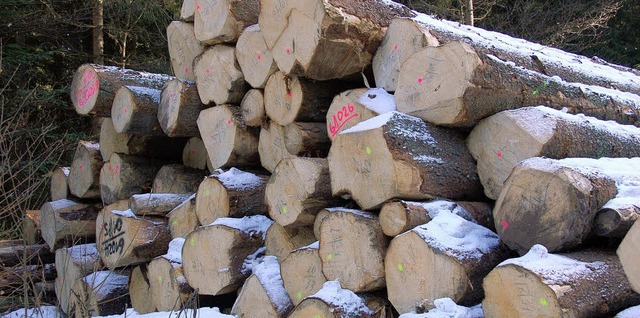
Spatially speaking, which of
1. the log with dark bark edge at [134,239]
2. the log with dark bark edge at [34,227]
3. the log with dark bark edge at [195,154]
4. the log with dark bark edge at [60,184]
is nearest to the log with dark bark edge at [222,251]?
the log with dark bark edge at [134,239]

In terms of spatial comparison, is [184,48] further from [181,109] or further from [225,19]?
[225,19]

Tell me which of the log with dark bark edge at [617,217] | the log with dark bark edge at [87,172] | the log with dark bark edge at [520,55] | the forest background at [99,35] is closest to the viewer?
the log with dark bark edge at [617,217]

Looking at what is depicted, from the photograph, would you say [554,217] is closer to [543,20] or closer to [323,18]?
[323,18]

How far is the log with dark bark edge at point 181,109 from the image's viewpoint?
418 cm

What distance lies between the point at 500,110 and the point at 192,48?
96.4 inches

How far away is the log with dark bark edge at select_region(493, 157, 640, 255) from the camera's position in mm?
2264

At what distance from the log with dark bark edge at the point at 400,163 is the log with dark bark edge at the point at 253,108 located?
36.1 inches

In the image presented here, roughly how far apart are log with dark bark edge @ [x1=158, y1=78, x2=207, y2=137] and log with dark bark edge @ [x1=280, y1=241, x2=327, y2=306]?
1442mm

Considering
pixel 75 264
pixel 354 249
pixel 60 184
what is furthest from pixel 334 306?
pixel 60 184

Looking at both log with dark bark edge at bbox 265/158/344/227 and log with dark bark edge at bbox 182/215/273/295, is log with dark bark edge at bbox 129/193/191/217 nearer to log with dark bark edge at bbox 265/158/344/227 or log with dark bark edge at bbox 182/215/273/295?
log with dark bark edge at bbox 182/215/273/295

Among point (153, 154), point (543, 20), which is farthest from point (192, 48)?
point (543, 20)

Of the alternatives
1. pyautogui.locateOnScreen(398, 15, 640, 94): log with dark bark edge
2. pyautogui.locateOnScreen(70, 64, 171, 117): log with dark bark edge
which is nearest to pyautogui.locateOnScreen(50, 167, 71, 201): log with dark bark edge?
pyautogui.locateOnScreen(70, 64, 171, 117): log with dark bark edge

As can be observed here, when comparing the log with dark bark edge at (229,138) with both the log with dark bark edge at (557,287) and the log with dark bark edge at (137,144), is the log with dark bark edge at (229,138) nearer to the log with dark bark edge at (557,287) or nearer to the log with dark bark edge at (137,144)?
the log with dark bark edge at (137,144)

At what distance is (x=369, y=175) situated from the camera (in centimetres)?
278
